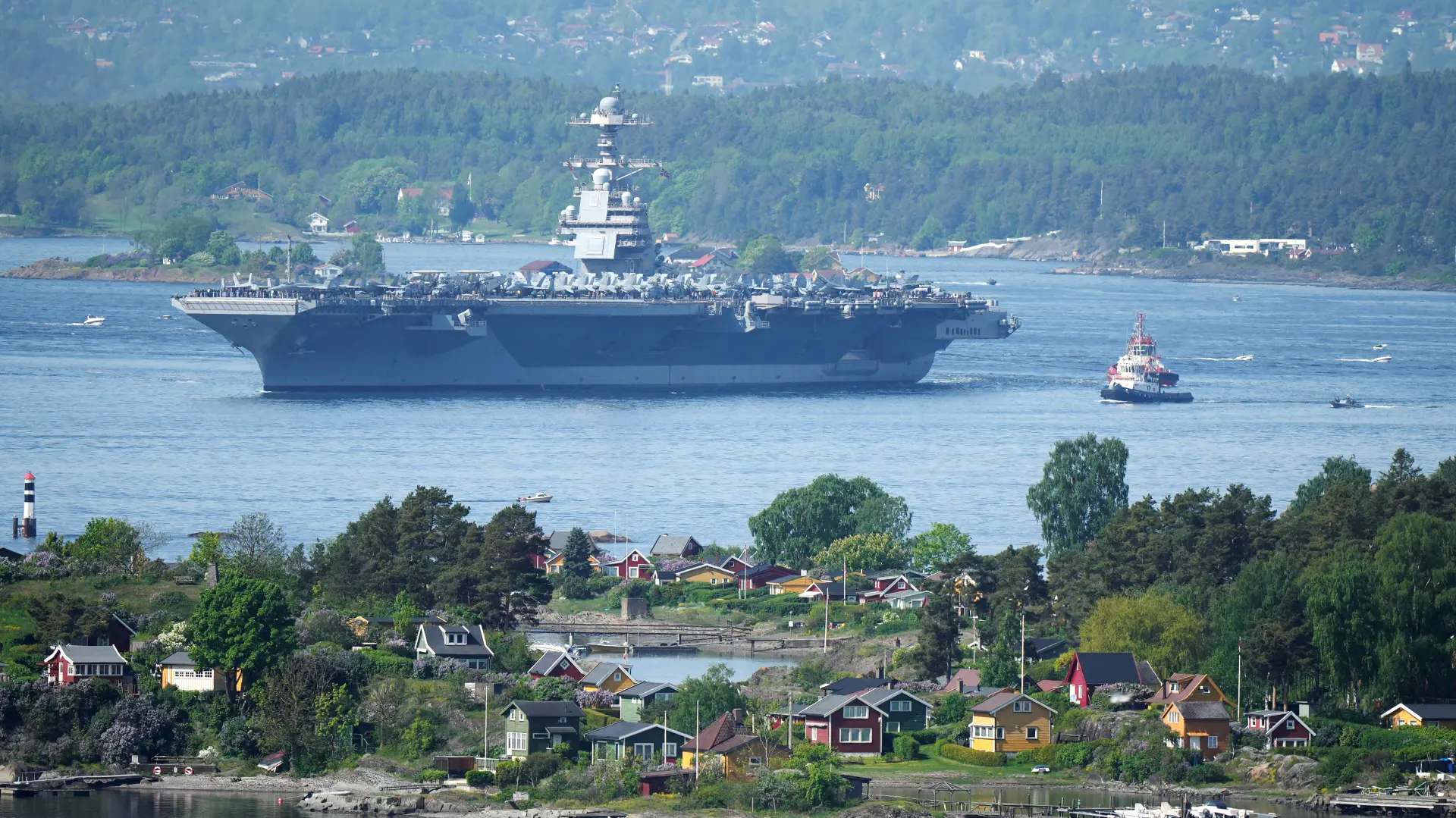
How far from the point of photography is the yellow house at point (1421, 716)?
111 ft

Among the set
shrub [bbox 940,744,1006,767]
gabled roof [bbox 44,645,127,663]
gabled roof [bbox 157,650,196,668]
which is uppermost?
gabled roof [bbox 44,645,127,663]

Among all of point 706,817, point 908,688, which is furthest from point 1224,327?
point 706,817

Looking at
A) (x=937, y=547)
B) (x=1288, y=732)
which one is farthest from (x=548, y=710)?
(x=937, y=547)

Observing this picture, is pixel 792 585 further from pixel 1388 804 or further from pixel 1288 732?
pixel 1388 804

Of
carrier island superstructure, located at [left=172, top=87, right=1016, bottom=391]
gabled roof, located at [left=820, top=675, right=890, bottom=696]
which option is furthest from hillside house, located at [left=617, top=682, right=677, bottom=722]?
carrier island superstructure, located at [left=172, top=87, right=1016, bottom=391]

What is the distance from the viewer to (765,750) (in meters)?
32.0

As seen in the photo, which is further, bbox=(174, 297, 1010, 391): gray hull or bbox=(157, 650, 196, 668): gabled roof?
bbox=(174, 297, 1010, 391): gray hull

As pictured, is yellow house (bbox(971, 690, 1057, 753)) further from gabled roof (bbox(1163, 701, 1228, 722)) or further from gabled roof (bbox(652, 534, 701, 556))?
gabled roof (bbox(652, 534, 701, 556))

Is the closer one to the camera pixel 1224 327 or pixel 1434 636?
pixel 1434 636

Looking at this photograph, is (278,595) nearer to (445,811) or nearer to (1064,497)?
(445,811)

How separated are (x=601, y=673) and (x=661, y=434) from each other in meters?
34.1

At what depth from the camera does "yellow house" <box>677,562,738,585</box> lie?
4856cm

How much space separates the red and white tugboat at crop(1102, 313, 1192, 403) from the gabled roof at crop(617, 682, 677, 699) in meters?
48.0

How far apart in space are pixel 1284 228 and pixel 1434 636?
508ft
